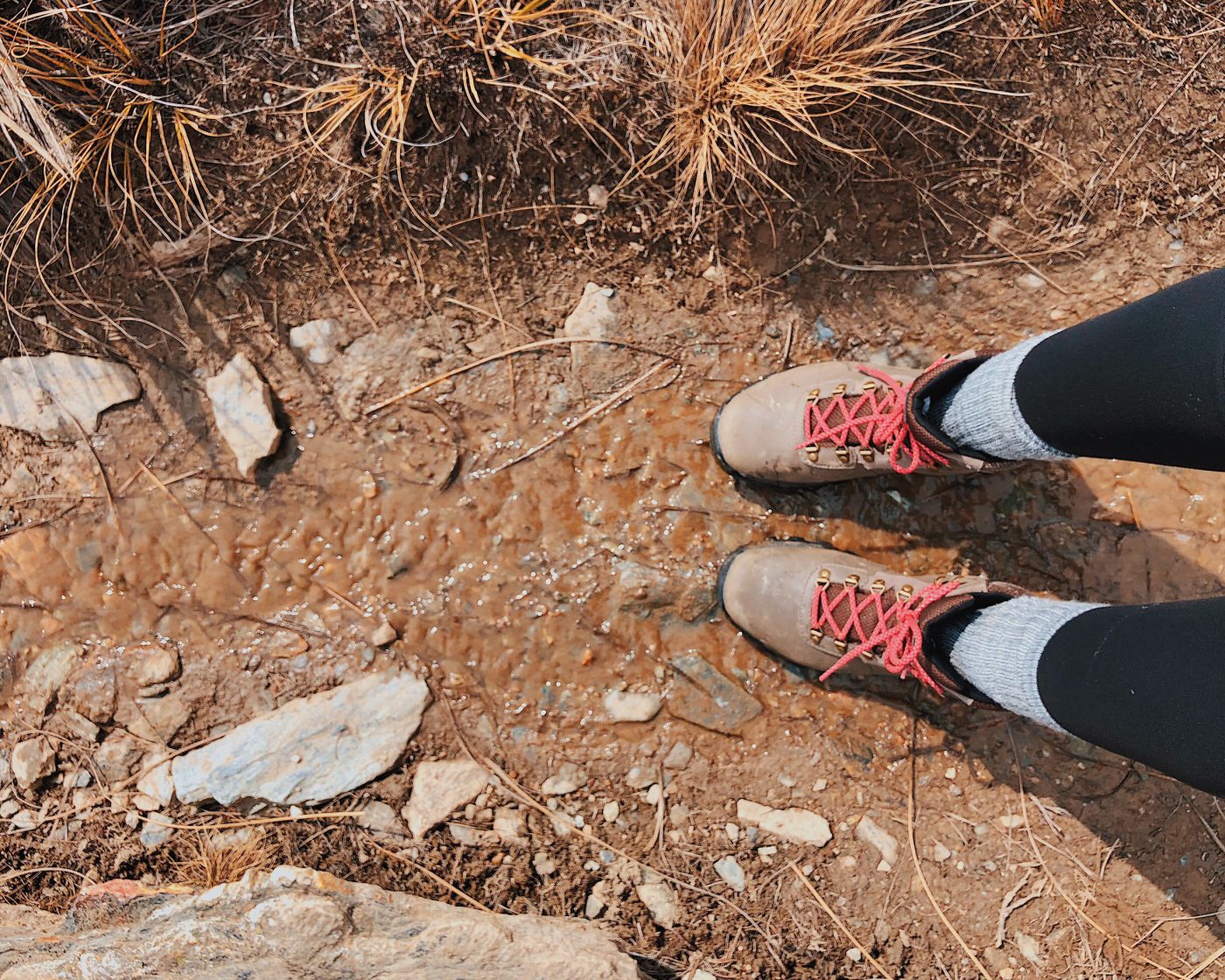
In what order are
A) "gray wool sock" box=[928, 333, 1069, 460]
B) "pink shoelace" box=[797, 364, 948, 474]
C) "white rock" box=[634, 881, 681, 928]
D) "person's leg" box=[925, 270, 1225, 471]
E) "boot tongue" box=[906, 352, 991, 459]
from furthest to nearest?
"white rock" box=[634, 881, 681, 928]
"pink shoelace" box=[797, 364, 948, 474]
"boot tongue" box=[906, 352, 991, 459]
"gray wool sock" box=[928, 333, 1069, 460]
"person's leg" box=[925, 270, 1225, 471]

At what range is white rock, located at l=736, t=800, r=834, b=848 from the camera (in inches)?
82.8

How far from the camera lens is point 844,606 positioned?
77.3 inches

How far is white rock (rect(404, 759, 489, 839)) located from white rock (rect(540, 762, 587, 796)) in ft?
0.54

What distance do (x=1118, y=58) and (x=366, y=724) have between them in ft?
8.75

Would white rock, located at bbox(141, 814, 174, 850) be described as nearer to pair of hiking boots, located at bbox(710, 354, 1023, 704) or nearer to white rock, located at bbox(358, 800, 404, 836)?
white rock, located at bbox(358, 800, 404, 836)

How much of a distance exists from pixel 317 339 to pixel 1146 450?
76.5 inches

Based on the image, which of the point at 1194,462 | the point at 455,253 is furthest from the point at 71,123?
the point at 1194,462

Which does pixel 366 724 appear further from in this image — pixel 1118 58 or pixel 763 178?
pixel 1118 58

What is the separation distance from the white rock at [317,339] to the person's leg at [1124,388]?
5.31 feet

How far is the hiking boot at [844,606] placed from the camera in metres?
1.76

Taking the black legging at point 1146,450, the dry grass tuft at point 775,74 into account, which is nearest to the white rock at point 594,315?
the dry grass tuft at point 775,74

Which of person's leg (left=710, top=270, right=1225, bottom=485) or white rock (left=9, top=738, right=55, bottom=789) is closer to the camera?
person's leg (left=710, top=270, right=1225, bottom=485)

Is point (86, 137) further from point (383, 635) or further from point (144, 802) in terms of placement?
point (144, 802)

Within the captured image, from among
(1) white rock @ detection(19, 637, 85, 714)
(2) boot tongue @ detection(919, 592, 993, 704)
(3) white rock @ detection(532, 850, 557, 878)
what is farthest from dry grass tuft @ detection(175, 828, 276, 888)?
(2) boot tongue @ detection(919, 592, 993, 704)
